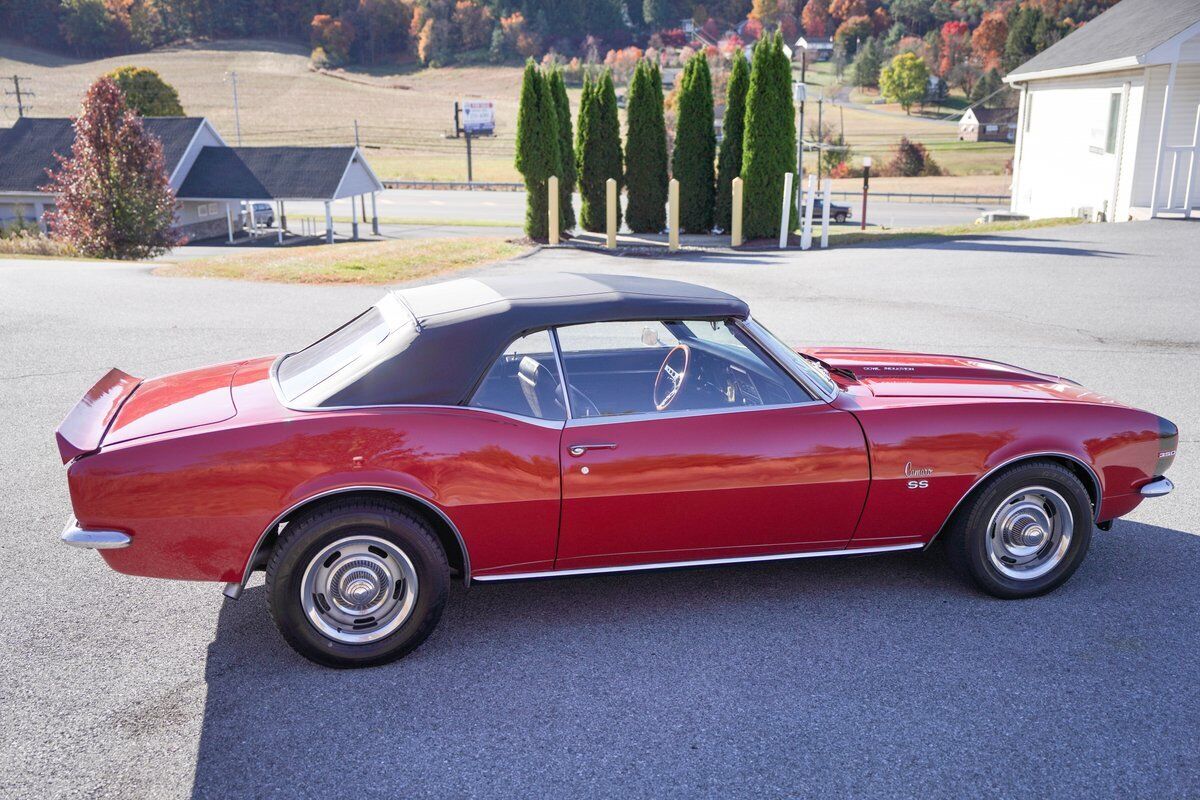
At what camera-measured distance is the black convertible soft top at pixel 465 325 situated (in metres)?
4.14

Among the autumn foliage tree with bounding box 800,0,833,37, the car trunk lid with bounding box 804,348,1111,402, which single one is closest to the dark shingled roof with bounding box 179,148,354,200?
the car trunk lid with bounding box 804,348,1111,402

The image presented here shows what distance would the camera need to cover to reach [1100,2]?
326ft

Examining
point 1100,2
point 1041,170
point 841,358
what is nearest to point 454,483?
point 841,358

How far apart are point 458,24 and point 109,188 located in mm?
143759

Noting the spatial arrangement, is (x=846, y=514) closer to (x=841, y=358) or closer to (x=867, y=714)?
(x=867, y=714)

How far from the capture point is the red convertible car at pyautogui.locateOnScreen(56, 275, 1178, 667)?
393cm

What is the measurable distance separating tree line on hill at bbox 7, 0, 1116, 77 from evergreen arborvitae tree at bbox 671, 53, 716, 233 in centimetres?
11784

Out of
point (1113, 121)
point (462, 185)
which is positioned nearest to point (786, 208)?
point (1113, 121)

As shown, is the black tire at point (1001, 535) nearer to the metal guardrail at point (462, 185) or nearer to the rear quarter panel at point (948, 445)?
the rear quarter panel at point (948, 445)

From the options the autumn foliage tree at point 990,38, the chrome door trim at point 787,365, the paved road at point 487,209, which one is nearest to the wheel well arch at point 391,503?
the chrome door trim at point 787,365

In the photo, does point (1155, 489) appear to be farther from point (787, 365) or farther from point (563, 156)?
point (563, 156)

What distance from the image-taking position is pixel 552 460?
4.14 meters

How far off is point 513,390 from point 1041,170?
90.7 feet

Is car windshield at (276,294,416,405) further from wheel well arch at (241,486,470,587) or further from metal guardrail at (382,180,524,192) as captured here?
metal guardrail at (382,180,524,192)
